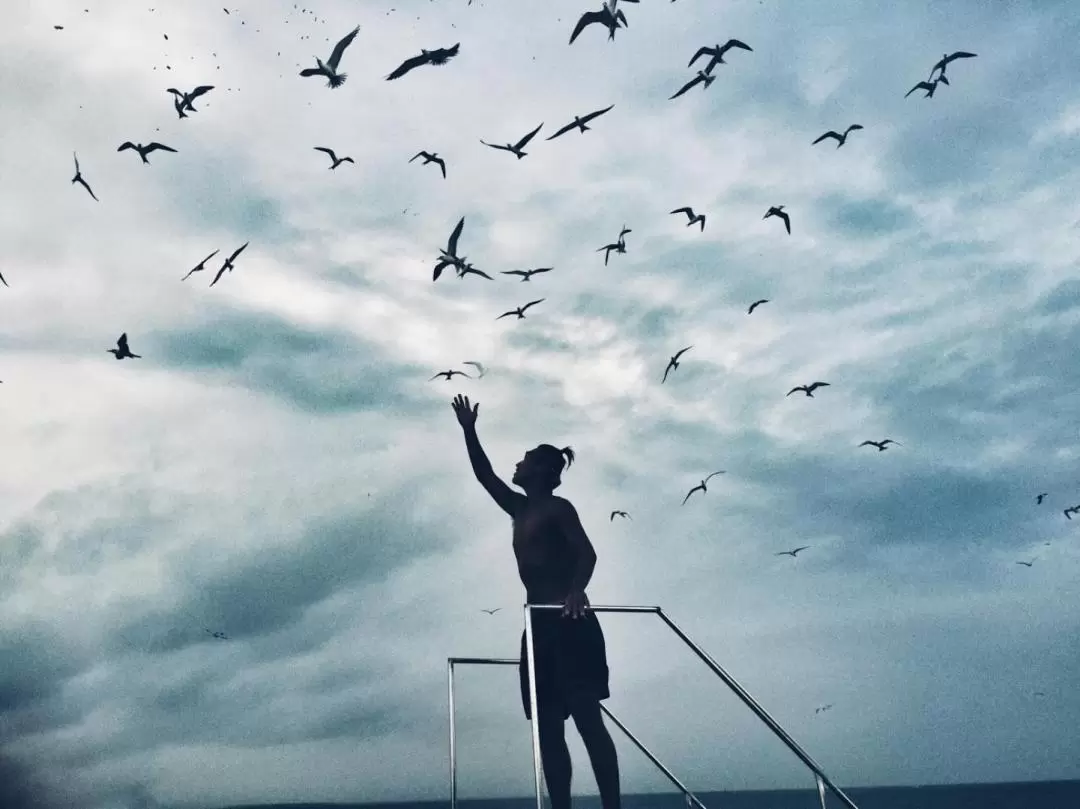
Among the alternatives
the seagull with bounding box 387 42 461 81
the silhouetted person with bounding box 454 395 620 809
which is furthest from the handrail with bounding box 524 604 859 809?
the seagull with bounding box 387 42 461 81

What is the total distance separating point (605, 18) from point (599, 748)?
362 inches

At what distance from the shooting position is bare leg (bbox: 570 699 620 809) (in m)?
6.24

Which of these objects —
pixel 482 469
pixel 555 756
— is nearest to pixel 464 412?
pixel 482 469

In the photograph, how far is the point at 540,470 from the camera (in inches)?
283

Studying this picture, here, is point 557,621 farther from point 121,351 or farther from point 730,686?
point 121,351

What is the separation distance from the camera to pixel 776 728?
5848mm

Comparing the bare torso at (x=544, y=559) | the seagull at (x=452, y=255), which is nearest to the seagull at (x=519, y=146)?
the seagull at (x=452, y=255)

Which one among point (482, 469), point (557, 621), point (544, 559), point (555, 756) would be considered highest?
point (482, 469)

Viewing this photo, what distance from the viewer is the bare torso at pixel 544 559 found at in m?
6.93

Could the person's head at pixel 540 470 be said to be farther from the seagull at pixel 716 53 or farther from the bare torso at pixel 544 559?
the seagull at pixel 716 53

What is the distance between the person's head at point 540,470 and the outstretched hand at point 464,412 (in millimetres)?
651

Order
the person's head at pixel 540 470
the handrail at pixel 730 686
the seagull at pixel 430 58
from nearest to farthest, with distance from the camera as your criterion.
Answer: the handrail at pixel 730 686 → the person's head at pixel 540 470 → the seagull at pixel 430 58

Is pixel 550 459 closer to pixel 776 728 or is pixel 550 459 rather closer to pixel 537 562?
pixel 537 562

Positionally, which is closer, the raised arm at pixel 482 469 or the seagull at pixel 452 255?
the raised arm at pixel 482 469
